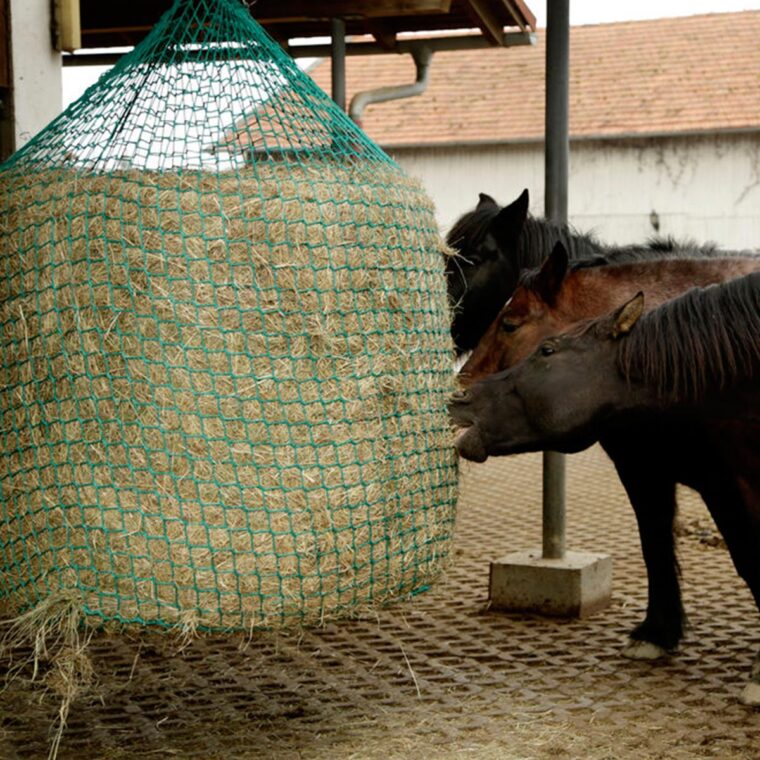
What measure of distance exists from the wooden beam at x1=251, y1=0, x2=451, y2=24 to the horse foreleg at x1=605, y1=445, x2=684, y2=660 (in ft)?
10.0

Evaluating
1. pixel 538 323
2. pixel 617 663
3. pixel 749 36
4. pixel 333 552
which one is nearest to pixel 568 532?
pixel 617 663

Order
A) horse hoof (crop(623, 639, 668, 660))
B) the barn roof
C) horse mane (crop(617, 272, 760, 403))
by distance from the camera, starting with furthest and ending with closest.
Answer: the barn roof < horse hoof (crop(623, 639, 668, 660)) < horse mane (crop(617, 272, 760, 403))

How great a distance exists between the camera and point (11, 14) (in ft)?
15.5

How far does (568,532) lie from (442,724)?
3.59 metres

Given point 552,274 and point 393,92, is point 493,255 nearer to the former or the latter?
point 552,274

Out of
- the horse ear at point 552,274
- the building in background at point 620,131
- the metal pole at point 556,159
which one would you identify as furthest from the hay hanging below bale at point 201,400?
the building in background at point 620,131

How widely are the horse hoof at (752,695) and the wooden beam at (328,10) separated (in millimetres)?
4037

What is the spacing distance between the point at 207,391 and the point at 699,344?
1.54m

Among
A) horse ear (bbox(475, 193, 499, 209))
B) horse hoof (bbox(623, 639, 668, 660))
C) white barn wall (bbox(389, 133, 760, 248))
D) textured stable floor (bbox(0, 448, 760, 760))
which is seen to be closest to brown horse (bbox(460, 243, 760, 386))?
textured stable floor (bbox(0, 448, 760, 760))

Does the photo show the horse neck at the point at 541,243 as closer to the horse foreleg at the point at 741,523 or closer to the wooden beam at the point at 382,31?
the horse foreleg at the point at 741,523

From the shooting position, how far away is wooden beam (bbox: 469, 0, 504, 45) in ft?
23.9

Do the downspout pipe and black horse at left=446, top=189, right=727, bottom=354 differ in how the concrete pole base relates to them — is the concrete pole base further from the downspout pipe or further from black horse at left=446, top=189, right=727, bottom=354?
the downspout pipe

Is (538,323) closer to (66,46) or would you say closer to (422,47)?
(66,46)

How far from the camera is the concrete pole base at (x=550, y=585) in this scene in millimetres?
5652
